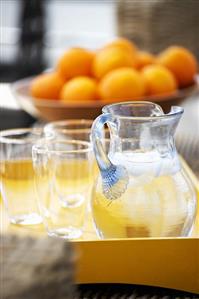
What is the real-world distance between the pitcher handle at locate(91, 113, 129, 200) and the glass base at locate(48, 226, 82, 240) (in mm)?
76

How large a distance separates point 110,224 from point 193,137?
1.74ft

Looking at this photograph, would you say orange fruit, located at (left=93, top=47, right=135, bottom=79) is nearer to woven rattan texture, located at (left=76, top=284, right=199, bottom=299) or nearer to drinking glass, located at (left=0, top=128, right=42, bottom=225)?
drinking glass, located at (left=0, top=128, right=42, bottom=225)

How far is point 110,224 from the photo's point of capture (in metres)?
0.69

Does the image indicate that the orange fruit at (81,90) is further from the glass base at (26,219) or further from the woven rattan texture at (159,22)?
the woven rattan texture at (159,22)

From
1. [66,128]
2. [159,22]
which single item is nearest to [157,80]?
[66,128]

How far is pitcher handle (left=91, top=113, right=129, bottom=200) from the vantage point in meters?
0.68

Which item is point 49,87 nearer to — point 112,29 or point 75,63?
point 75,63

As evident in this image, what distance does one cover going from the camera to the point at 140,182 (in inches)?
26.9

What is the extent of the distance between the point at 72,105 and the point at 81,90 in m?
0.04

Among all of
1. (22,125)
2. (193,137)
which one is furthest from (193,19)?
(193,137)

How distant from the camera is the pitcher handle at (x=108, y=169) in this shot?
0.68 metres

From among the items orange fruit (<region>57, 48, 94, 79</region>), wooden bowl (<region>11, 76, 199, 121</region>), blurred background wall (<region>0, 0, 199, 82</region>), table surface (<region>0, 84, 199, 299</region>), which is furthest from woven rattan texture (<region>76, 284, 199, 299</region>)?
blurred background wall (<region>0, 0, 199, 82</region>)

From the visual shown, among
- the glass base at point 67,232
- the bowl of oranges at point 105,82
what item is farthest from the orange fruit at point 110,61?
the glass base at point 67,232

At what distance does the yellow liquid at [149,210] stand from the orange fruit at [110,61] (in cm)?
54
